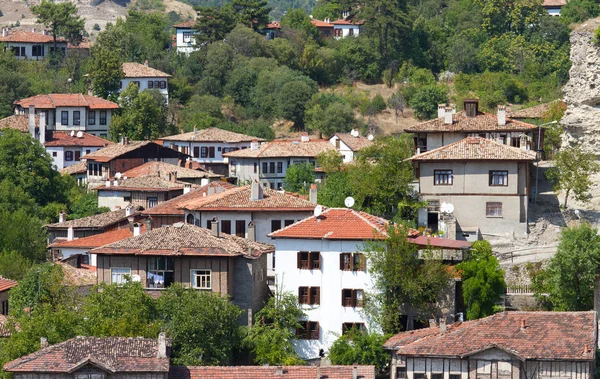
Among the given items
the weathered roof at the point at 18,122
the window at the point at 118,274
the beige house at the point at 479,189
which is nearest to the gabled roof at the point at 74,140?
the weathered roof at the point at 18,122

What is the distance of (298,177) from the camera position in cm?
8731

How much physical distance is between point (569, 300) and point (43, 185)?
40.4m

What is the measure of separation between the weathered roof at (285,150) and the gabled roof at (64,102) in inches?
571

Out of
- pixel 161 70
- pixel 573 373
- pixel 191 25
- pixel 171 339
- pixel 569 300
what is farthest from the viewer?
pixel 191 25

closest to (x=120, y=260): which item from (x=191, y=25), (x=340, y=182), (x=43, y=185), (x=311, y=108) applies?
(x=340, y=182)

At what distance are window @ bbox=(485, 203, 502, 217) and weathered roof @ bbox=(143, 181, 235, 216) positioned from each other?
46.8 ft

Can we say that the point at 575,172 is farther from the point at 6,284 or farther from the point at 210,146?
the point at 210,146

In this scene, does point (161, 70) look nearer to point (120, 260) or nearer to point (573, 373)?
point (120, 260)

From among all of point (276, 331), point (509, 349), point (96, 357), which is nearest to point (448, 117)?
point (276, 331)

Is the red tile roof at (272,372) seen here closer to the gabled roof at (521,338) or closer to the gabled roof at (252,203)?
the gabled roof at (521,338)

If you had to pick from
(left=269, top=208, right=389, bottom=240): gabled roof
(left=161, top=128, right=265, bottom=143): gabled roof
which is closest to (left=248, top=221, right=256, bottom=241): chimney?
(left=269, top=208, right=389, bottom=240): gabled roof

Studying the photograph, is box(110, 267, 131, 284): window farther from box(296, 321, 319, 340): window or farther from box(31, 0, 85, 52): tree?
box(31, 0, 85, 52): tree

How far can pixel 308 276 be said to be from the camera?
5697 cm

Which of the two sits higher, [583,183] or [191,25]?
[191,25]
